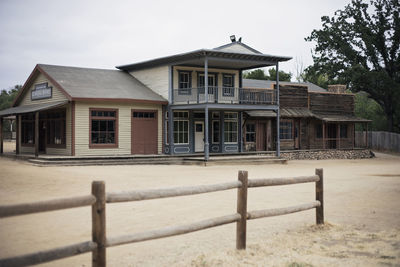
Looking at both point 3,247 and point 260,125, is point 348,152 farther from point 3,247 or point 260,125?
point 3,247

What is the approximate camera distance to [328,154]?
1257 inches

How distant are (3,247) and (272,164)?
2009cm

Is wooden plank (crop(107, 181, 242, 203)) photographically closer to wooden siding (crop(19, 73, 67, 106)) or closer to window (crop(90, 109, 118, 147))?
window (crop(90, 109, 118, 147))

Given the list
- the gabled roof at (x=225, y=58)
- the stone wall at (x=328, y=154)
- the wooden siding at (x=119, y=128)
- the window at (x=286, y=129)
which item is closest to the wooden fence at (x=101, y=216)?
the gabled roof at (x=225, y=58)

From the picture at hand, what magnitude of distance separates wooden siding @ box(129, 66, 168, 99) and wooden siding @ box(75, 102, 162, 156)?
1173 mm

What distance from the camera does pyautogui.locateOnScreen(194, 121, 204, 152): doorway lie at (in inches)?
1099

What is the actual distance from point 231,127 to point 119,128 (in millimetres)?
7421

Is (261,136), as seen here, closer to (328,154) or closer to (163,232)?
(328,154)

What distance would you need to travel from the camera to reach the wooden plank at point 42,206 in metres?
4.09

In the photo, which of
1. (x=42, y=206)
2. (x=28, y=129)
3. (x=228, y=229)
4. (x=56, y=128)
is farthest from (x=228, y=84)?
(x=42, y=206)

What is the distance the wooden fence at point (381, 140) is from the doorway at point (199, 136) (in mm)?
16476

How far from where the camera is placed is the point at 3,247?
6867 mm

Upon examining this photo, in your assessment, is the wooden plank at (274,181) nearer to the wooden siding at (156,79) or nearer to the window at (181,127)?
the window at (181,127)

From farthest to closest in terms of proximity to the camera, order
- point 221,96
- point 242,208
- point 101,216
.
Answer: point 221,96
point 242,208
point 101,216
